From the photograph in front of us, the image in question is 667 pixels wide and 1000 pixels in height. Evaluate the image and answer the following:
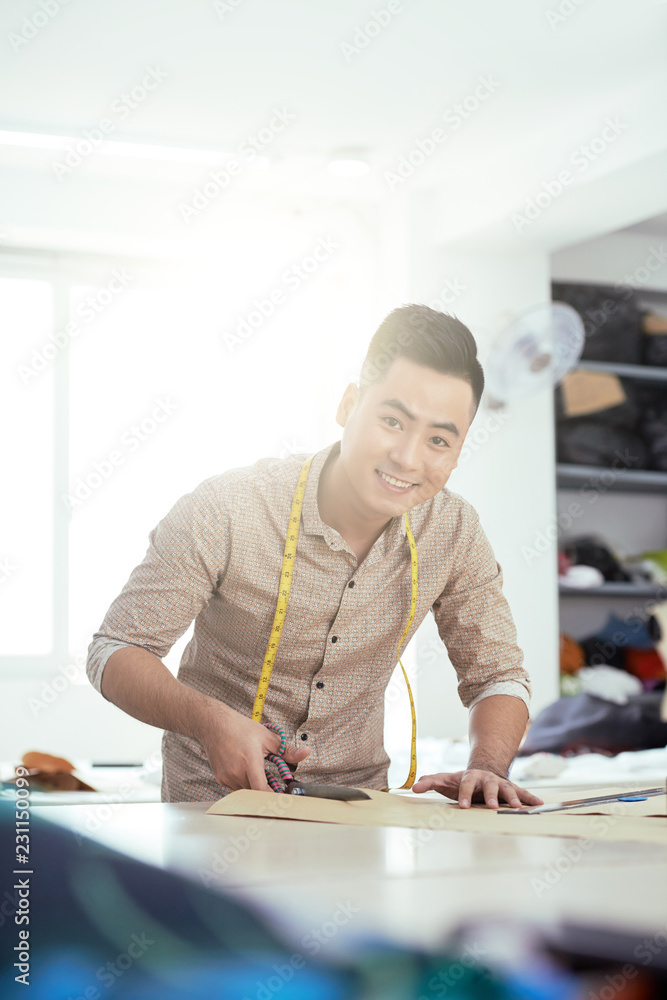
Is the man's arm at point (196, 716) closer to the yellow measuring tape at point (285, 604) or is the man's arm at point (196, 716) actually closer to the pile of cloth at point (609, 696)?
the yellow measuring tape at point (285, 604)

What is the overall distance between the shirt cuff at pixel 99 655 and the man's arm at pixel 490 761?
1.48ft

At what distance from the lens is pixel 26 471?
520cm

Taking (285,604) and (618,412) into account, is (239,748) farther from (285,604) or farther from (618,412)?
(618,412)

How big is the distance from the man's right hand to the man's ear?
0.58 m

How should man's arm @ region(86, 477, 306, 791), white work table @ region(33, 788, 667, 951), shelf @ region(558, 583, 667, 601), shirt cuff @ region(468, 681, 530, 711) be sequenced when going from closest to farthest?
white work table @ region(33, 788, 667, 951)
man's arm @ region(86, 477, 306, 791)
shirt cuff @ region(468, 681, 530, 711)
shelf @ region(558, 583, 667, 601)

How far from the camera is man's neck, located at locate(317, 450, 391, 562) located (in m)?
1.72

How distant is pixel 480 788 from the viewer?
139 centimetres
